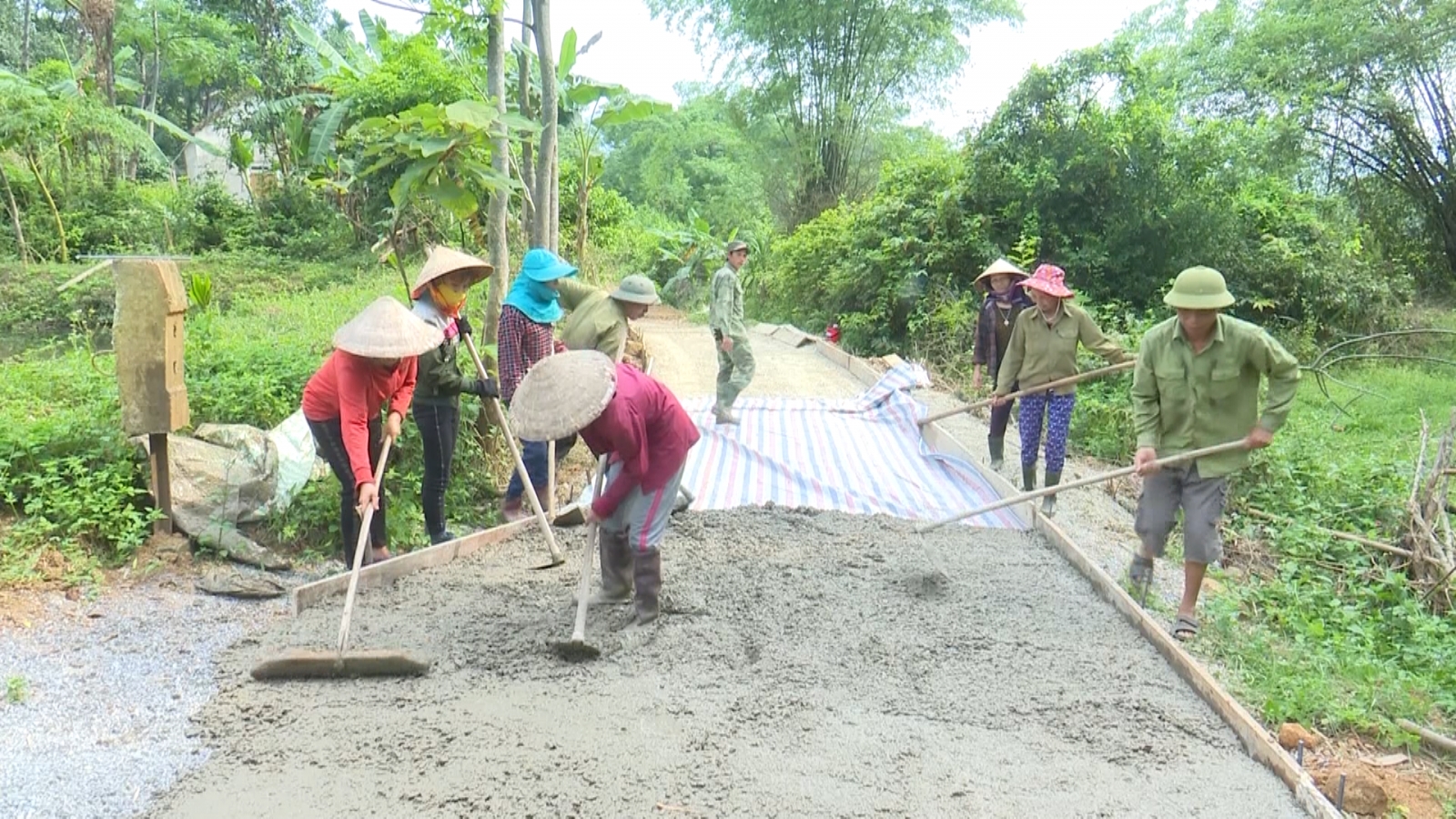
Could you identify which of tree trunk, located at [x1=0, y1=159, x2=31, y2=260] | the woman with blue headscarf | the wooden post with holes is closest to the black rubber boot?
the woman with blue headscarf

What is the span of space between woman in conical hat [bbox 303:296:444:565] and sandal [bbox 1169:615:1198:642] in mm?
2836

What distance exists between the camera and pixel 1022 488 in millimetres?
5105

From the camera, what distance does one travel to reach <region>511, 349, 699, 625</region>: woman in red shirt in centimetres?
276

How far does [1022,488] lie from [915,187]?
292 inches

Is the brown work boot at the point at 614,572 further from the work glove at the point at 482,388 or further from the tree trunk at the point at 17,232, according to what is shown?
the tree trunk at the point at 17,232

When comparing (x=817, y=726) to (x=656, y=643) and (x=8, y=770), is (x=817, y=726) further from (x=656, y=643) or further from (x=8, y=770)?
(x=8, y=770)

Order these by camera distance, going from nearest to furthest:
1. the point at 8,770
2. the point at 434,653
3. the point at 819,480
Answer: the point at 8,770
the point at 434,653
the point at 819,480

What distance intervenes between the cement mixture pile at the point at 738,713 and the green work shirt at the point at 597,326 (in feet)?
3.80

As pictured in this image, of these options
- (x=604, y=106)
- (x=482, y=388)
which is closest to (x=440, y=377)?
(x=482, y=388)

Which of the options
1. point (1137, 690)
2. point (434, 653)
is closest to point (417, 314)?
point (434, 653)

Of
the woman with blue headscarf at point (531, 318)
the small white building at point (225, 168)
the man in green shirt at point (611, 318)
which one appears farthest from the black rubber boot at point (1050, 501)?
the small white building at point (225, 168)

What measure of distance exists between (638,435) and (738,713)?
90 cm

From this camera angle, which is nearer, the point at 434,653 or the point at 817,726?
the point at 817,726

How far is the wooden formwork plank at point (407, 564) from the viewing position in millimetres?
3406
